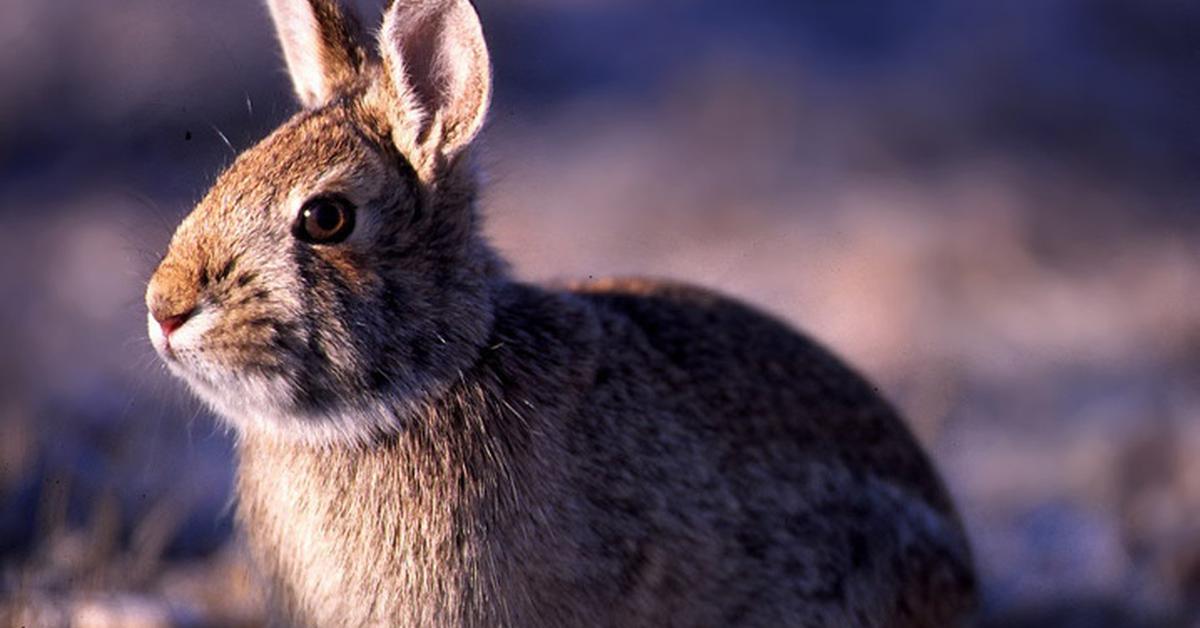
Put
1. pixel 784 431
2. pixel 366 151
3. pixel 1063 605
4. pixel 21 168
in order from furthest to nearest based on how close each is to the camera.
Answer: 1. pixel 21 168
2. pixel 1063 605
3. pixel 784 431
4. pixel 366 151

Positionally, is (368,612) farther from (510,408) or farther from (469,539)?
(510,408)

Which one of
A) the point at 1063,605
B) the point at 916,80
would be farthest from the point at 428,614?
the point at 916,80

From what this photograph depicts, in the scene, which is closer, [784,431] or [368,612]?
[368,612]

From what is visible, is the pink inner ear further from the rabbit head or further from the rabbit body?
the rabbit body

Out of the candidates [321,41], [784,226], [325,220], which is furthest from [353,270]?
[784,226]

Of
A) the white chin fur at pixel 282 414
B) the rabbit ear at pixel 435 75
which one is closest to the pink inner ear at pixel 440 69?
the rabbit ear at pixel 435 75

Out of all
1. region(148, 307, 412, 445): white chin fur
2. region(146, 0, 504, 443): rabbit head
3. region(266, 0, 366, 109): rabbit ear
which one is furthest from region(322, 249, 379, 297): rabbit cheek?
region(266, 0, 366, 109): rabbit ear
